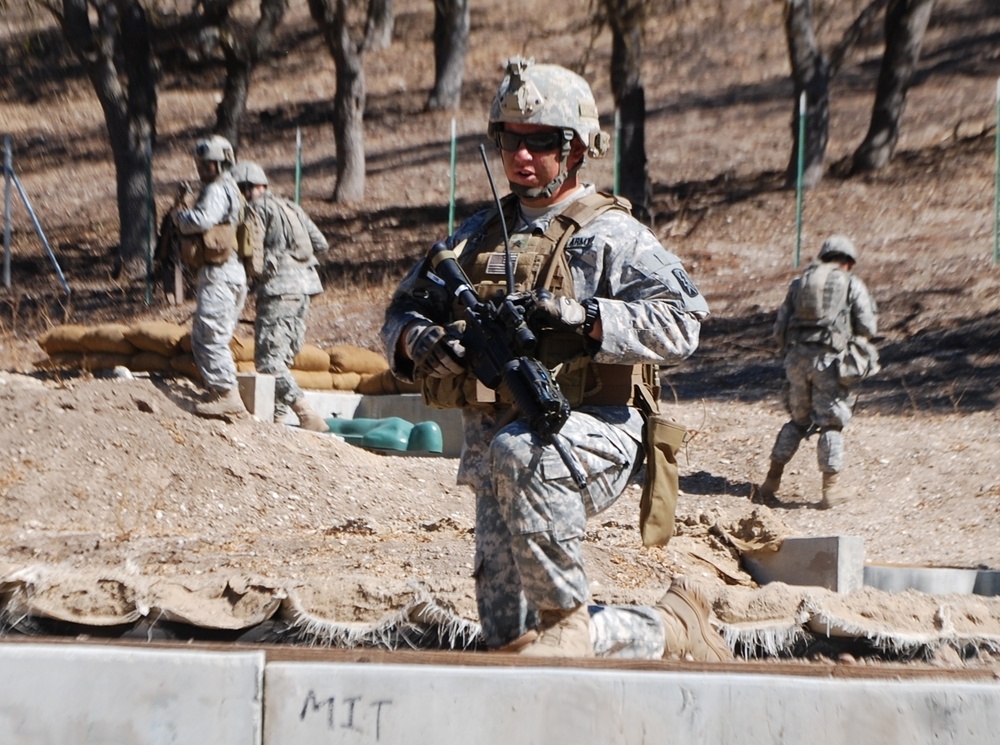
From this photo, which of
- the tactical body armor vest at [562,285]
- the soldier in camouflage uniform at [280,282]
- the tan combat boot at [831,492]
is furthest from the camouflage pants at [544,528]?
the soldier in camouflage uniform at [280,282]

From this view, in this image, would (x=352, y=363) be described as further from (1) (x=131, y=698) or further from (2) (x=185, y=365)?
(1) (x=131, y=698)

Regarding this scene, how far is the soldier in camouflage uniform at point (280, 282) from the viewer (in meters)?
11.8

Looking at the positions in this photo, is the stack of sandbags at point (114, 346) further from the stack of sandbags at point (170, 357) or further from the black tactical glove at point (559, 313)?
the black tactical glove at point (559, 313)

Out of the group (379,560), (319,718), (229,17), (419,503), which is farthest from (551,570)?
(229,17)

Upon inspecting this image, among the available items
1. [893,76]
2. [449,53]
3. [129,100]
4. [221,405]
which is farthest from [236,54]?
[221,405]

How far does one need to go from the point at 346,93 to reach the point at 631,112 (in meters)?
4.89

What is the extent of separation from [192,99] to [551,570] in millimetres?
30350

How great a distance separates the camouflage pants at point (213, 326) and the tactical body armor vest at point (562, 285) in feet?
23.5

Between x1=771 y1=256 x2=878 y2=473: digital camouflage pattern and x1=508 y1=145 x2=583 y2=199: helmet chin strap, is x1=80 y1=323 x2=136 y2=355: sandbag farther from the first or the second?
x1=508 y1=145 x2=583 y2=199: helmet chin strap

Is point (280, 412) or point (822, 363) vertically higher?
point (822, 363)

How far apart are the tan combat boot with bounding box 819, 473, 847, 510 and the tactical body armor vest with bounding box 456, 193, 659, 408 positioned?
7.54m

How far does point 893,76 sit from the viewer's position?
71.1 ft

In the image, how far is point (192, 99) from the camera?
A: 108ft

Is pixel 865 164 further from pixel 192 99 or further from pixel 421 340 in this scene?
pixel 421 340
